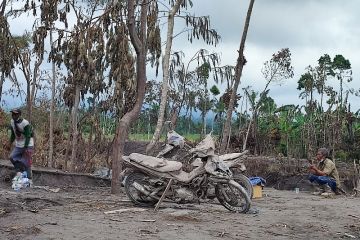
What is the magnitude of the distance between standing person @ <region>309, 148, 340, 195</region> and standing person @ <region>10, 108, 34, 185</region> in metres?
6.76

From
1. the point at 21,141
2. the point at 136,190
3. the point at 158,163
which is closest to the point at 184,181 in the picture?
the point at 158,163

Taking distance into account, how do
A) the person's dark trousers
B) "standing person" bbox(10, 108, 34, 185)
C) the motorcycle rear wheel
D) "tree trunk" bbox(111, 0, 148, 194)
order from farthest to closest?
the person's dark trousers → "tree trunk" bbox(111, 0, 148, 194) → "standing person" bbox(10, 108, 34, 185) → the motorcycle rear wheel

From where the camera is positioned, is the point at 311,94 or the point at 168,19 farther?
the point at 311,94

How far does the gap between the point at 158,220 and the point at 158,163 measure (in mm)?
1511

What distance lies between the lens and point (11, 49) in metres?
13.7

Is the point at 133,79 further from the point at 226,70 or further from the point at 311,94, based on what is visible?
the point at 311,94

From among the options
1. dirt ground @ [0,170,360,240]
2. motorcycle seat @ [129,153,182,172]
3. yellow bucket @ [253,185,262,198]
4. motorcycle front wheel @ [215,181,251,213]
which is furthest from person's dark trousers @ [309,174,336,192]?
motorcycle seat @ [129,153,182,172]

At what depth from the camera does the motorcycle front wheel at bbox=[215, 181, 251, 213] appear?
9.40 m

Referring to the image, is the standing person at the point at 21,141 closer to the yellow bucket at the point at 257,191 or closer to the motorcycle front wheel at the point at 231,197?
the motorcycle front wheel at the point at 231,197

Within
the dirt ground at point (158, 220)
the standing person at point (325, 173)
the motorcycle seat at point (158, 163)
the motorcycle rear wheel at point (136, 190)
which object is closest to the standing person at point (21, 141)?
the dirt ground at point (158, 220)

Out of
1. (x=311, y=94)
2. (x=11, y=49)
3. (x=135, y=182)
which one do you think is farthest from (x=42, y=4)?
(x=311, y=94)

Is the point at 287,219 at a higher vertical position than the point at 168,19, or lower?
lower

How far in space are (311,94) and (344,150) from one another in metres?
2.90

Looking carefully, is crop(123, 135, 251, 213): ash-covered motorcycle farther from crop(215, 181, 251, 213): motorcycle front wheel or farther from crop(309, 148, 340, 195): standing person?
crop(309, 148, 340, 195): standing person
